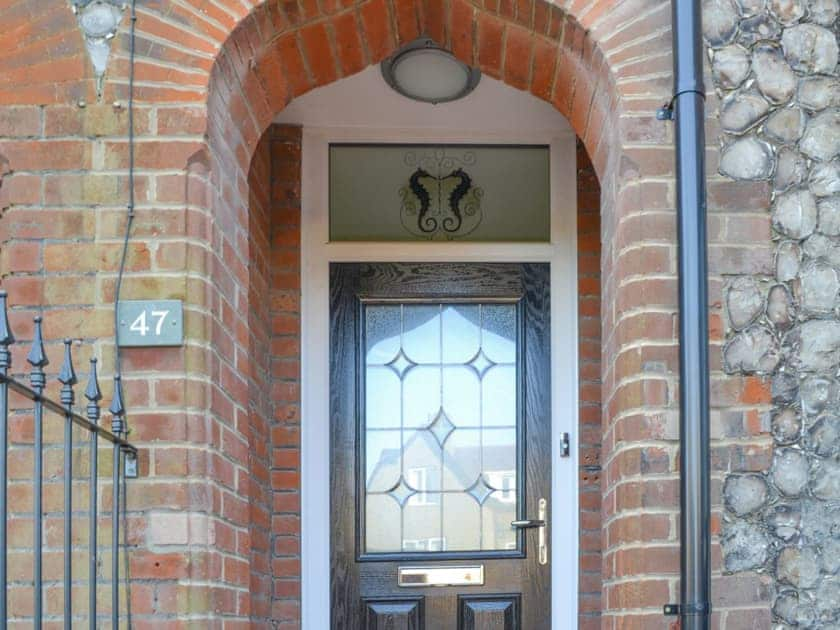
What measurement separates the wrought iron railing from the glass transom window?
1.94 m

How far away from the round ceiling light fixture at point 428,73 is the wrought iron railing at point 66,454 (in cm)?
197

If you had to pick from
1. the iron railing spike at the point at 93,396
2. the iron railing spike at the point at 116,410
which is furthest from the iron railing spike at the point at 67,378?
the iron railing spike at the point at 116,410

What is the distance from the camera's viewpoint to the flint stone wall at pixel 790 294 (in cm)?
352

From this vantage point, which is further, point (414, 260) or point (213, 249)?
point (414, 260)

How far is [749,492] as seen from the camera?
138 inches

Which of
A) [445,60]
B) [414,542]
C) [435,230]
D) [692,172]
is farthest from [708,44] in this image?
[414,542]

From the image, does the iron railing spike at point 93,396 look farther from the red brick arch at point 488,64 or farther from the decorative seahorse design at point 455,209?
the decorative seahorse design at point 455,209

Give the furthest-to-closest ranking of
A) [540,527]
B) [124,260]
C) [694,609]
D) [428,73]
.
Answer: [540,527] < [428,73] < [124,260] < [694,609]

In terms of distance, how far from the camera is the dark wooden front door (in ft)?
16.1

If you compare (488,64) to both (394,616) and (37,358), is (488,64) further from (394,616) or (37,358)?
(394,616)

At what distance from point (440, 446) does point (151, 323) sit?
1825mm

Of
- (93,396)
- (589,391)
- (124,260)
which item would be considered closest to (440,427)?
(589,391)

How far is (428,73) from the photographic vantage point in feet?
15.8

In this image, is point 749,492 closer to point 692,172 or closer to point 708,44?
point 692,172
